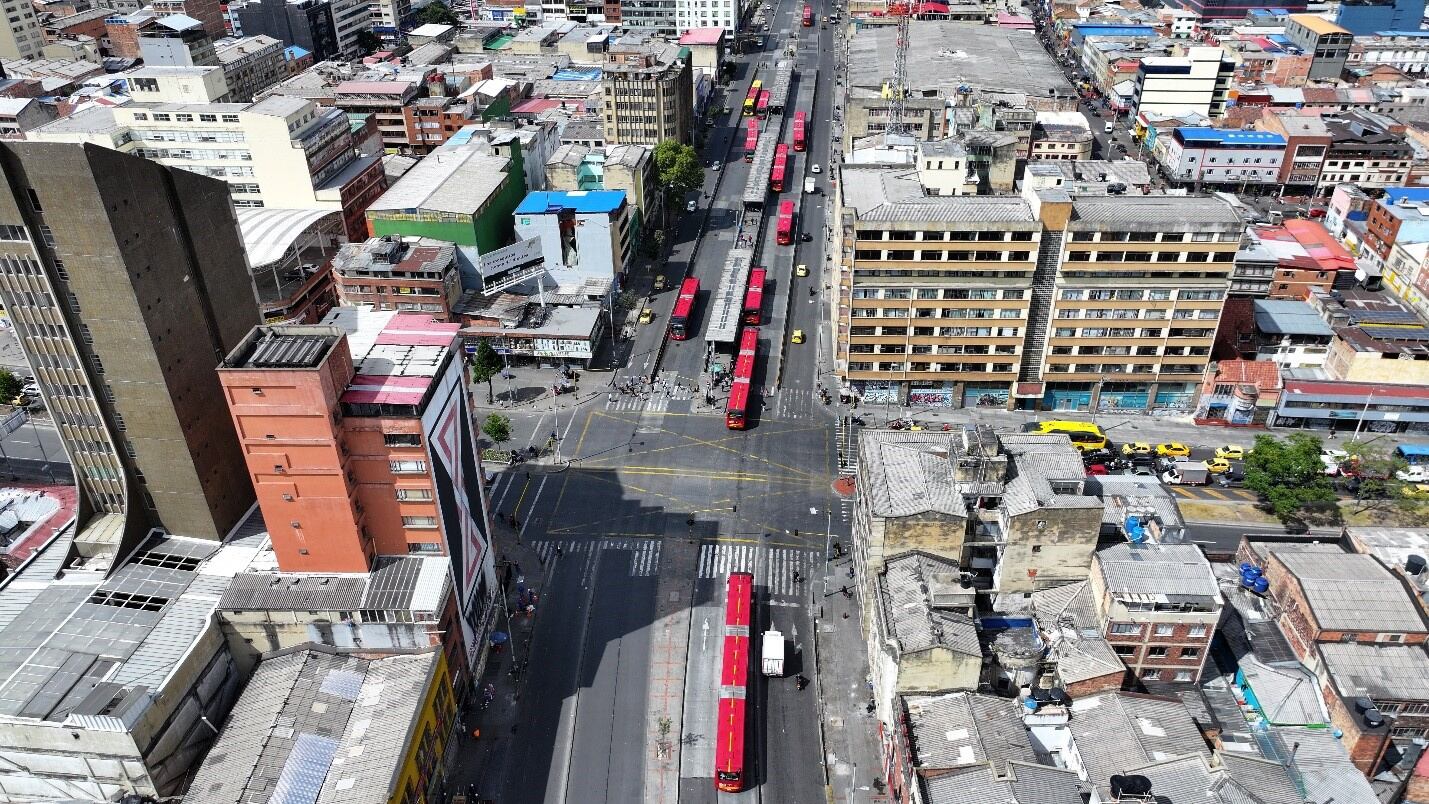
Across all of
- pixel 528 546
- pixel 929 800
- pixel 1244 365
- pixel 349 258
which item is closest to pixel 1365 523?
pixel 1244 365

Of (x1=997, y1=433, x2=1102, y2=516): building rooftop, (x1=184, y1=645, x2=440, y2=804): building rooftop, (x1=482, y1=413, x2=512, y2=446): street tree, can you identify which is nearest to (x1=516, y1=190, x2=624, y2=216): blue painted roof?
(x1=482, y1=413, x2=512, y2=446): street tree

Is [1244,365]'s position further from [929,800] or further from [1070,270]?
[929,800]

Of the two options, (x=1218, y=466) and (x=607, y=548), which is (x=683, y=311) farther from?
(x=1218, y=466)

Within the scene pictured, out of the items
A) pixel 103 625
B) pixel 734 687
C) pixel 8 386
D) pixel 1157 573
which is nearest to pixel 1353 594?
pixel 1157 573

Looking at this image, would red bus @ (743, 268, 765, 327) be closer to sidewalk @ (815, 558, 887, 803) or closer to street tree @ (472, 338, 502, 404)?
street tree @ (472, 338, 502, 404)

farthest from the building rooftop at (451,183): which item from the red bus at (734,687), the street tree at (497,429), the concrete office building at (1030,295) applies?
the red bus at (734,687)
